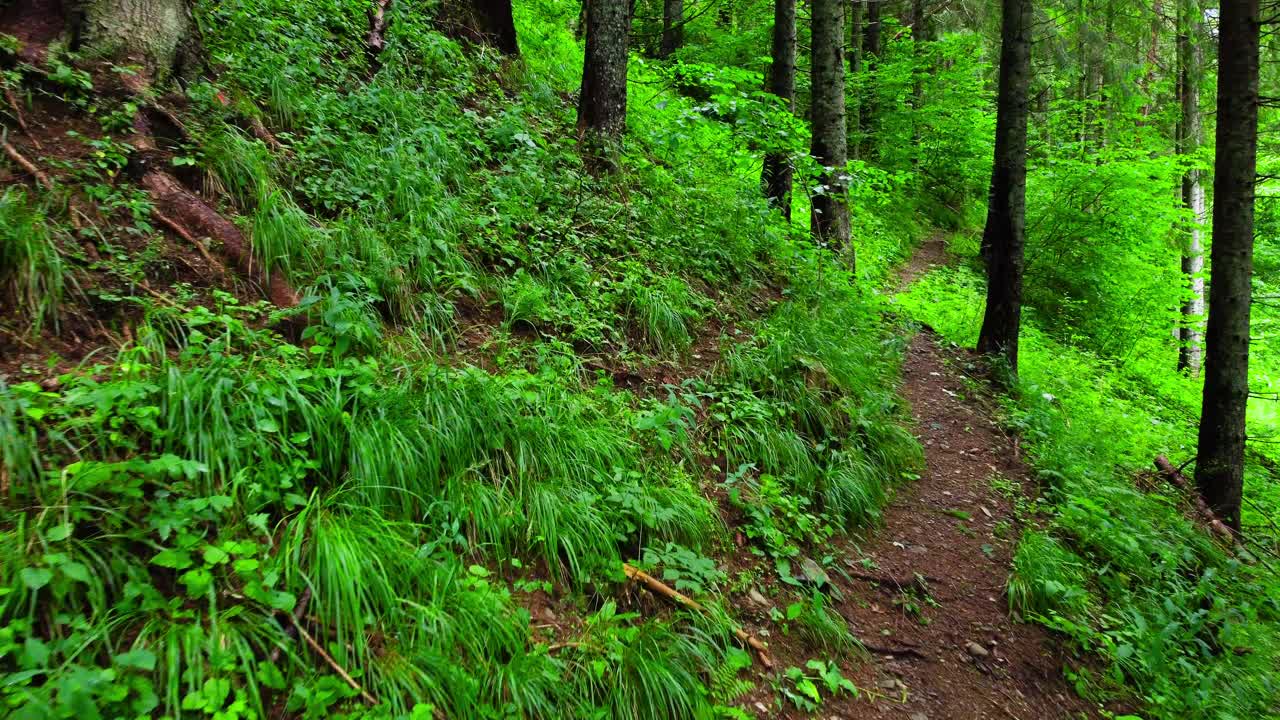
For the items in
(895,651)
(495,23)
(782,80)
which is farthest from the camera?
(782,80)

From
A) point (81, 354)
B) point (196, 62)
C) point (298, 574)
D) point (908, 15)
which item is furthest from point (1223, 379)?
point (908, 15)

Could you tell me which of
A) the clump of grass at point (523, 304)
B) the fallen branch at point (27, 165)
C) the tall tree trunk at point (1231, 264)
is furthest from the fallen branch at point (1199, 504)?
the fallen branch at point (27, 165)

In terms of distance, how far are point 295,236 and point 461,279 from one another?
1.07m

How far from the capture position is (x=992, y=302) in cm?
820

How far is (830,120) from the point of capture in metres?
9.02

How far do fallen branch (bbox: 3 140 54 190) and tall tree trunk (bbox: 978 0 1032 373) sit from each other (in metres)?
8.85

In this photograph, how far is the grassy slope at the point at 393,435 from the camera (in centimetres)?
223

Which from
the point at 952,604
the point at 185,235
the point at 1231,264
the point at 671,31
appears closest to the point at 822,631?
the point at 952,604

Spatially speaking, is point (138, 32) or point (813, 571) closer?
point (813, 571)

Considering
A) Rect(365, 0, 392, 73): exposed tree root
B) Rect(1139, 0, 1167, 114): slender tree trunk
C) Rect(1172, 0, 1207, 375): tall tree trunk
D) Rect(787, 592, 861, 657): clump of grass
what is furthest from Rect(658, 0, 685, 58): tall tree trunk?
Rect(787, 592, 861, 657): clump of grass

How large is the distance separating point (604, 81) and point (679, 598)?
595 cm

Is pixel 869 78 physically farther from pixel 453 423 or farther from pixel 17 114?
pixel 17 114

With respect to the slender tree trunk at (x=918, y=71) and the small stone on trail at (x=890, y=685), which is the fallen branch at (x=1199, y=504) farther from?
the slender tree trunk at (x=918, y=71)

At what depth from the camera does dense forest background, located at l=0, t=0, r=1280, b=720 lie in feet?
7.64
